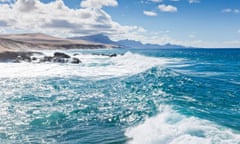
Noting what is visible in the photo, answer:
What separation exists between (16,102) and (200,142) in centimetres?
1256

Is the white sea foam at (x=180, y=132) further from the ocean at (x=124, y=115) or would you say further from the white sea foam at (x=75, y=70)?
the white sea foam at (x=75, y=70)

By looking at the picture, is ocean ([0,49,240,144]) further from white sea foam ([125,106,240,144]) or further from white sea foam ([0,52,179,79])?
white sea foam ([0,52,179,79])

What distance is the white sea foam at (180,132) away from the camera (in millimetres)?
10781

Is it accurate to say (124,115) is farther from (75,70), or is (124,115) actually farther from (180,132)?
(75,70)

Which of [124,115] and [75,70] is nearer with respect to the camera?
[124,115]

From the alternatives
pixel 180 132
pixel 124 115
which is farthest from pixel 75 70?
pixel 180 132

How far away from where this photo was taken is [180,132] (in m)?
11.7

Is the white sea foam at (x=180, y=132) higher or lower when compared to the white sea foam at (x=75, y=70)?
higher

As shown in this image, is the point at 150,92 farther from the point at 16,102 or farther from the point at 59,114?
the point at 16,102

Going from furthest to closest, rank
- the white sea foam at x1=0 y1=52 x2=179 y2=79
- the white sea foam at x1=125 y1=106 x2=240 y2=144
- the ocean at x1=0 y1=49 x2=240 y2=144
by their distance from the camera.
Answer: the white sea foam at x1=0 y1=52 x2=179 y2=79 < the ocean at x1=0 y1=49 x2=240 y2=144 < the white sea foam at x1=125 y1=106 x2=240 y2=144

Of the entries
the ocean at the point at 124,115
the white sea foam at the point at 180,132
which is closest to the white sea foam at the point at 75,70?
the ocean at the point at 124,115

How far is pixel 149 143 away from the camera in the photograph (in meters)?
11.3

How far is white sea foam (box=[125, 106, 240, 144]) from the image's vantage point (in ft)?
35.4

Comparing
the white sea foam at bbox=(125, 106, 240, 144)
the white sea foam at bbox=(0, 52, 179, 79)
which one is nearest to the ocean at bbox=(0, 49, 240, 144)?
the white sea foam at bbox=(125, 106, 240, 144)
